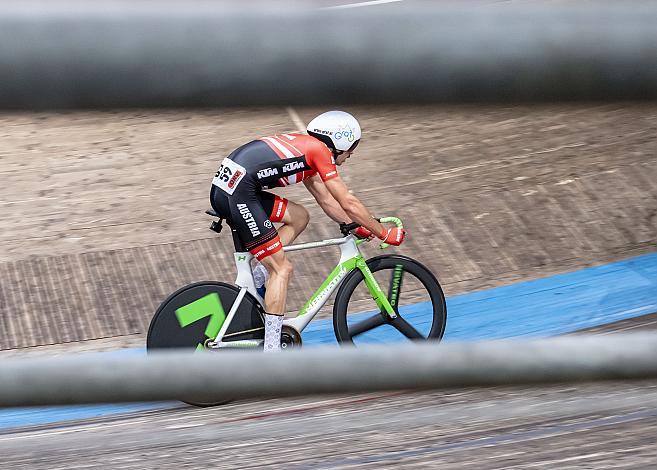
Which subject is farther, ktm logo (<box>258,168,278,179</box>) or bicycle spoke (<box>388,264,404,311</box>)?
bicycle spoke (<box>388,264,404,311</box>)

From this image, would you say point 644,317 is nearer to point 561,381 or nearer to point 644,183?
point 644,183

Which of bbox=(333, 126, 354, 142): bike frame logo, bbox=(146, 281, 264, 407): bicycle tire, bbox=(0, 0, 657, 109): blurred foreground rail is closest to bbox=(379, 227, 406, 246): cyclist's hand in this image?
bbox=(333, 126, 354, 142): bike frame logo

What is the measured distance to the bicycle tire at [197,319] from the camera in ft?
19.1

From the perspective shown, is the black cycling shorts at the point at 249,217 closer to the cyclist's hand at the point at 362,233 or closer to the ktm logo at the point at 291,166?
the ktm logo at the point at 291,166

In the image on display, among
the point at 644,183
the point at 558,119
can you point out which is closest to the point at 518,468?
the point at 644,183

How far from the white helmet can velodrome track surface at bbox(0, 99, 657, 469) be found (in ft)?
4.41

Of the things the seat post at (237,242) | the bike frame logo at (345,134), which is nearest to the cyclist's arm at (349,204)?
the bike frame logo at (345,134)

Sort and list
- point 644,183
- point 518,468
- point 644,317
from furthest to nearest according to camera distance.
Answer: point 644,183, point 644,317, point 518,468

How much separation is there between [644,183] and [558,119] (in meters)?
1.60

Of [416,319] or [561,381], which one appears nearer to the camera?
[561,381]

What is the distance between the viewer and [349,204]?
5605mm

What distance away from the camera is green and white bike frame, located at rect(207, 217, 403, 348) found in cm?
579

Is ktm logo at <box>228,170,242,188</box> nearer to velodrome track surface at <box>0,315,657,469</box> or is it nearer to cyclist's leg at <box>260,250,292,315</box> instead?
Answer: cyclist's leg at <box>260,250,292,315</box>

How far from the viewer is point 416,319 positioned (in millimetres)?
6762
